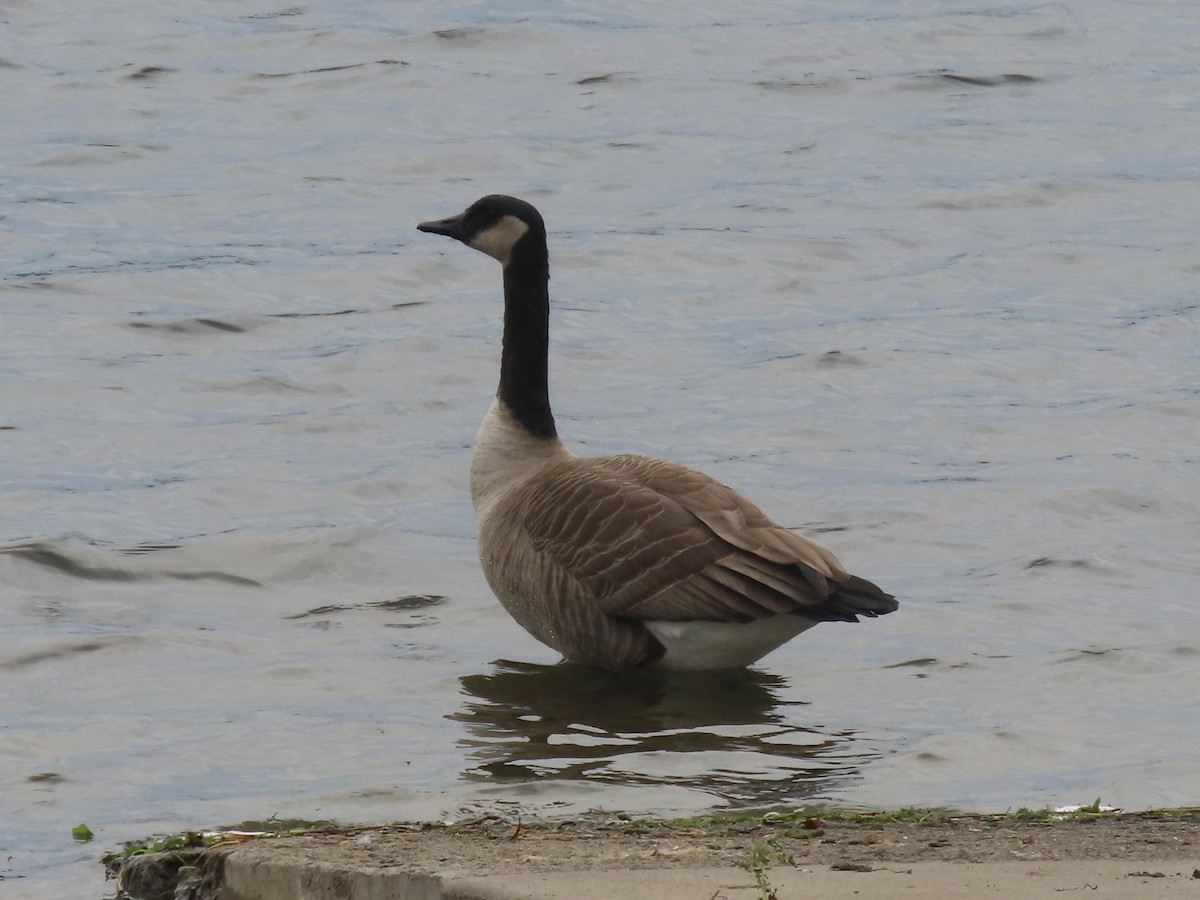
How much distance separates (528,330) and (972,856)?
16.7 ft

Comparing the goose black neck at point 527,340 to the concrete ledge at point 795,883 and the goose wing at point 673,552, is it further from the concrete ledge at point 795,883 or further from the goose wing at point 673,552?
the concrete ledge at point 795,883

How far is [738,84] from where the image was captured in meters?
23.8

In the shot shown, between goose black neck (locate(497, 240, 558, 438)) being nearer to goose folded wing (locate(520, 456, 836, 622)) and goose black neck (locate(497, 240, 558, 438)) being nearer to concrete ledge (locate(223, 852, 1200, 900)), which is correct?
goose folded wing (locate(520, 456, 836, 622))

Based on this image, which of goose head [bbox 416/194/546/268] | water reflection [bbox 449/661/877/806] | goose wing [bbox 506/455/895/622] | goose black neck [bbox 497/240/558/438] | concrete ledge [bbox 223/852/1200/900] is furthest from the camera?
goose head [bbox 416/194/546/268]

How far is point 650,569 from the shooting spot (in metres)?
8.02

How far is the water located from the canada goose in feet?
0.89

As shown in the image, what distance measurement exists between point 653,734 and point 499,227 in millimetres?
3052

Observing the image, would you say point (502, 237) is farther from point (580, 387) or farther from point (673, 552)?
point (580, 387)

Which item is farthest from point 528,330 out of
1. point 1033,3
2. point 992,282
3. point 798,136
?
point 1033,3

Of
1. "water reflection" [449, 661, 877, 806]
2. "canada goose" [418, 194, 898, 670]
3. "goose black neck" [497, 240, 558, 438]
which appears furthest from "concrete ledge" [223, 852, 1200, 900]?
"goose black neck" [497, 240, 558, 438]

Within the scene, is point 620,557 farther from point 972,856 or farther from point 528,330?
point 972,856

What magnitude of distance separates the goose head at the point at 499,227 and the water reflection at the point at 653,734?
218 centimetres

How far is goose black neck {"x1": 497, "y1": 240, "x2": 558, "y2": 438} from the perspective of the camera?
30.6 feet

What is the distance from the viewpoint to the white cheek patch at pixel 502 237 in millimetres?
9469
